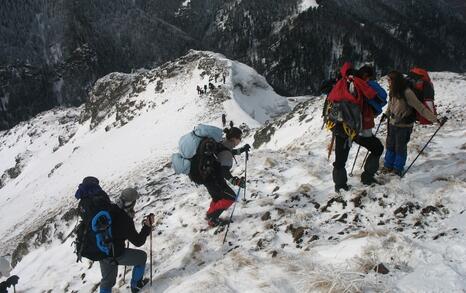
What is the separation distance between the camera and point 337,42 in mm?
160500

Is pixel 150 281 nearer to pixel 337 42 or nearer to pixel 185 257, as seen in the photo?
pixel 185 257

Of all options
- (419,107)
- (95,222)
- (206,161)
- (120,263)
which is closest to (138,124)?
(206,161)

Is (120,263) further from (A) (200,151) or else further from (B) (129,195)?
(A) (200,151)

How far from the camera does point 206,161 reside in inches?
276

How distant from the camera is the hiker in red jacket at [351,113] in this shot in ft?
21.2

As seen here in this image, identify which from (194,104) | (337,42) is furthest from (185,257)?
(337,42)

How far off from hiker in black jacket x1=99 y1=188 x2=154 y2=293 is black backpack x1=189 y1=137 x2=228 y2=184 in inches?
42.4

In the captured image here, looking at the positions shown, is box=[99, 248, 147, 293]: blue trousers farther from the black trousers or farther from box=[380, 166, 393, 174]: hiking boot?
box=[380, 166, 393, 174]: hiking boot

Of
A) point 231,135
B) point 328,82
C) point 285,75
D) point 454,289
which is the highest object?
point 328,82

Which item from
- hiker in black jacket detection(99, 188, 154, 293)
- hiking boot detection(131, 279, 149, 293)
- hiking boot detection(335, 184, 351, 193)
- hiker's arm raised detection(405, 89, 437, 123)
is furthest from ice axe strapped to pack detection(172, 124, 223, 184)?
hiker's arm raised detection(405, 89, 437, 123)

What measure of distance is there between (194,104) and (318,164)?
24570mm

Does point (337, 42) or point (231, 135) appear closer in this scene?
point (231, 135)

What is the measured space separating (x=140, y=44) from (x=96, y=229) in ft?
520

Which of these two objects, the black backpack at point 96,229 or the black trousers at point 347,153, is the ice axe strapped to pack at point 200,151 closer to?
the black backpack at point 96,229
